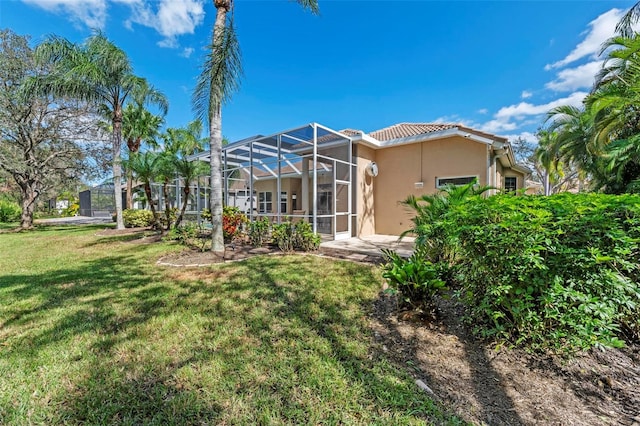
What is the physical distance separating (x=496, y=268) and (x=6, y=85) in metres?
25.2

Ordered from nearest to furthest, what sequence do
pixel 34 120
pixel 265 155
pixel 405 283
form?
pixel 405 283 < pixel 265 155 < pixel 34 120

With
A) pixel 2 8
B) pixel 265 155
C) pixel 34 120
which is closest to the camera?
pixel 2 8

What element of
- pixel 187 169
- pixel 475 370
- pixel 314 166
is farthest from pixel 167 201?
pixel 475 370

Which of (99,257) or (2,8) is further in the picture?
(2,8)

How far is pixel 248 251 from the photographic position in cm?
866

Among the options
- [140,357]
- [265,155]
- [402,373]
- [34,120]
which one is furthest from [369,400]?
[34,120]

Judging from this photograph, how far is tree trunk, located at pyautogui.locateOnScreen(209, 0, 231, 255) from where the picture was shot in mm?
7285

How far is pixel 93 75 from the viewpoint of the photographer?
40.4 feet

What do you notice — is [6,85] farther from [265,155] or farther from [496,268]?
[496,268]

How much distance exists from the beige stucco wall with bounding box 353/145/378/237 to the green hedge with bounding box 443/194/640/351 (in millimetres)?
8824

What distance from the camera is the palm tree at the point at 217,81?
7.20 meters

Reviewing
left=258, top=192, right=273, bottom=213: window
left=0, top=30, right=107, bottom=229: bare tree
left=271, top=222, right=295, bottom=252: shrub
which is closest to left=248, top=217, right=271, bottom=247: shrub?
left=271, top=222, right=295, bottom=252: shrub

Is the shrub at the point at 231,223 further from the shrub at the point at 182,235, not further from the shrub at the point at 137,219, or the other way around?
the shrub at the point at 137,219

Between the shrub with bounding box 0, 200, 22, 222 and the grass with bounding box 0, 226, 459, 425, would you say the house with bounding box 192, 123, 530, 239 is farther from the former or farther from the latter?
the shrub with bounding box 0, 200, 22, 222
